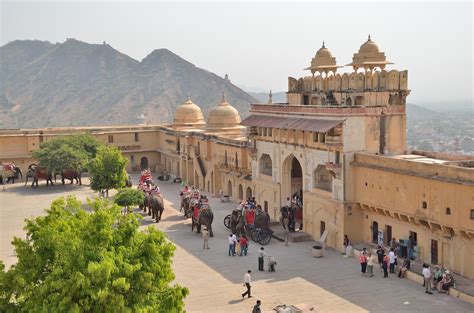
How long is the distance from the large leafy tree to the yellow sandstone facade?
1248 centimetres

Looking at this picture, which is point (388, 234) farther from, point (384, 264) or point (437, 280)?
point (437, 280)

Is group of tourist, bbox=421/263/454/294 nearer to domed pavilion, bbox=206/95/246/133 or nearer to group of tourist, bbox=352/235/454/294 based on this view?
group of tourist, bbox=352/235/454/294

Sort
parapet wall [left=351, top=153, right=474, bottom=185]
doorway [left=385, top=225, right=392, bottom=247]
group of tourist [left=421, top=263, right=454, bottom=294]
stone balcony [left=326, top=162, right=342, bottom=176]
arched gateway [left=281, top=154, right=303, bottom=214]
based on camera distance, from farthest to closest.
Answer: arched gateway [left=281, top=154, right=303, bottom=214]
stone balcony [left=326, top=162, right=342, bottom=176]
doorway [left=385, top=225, right=392, bottom=247]
parapet wall [left=351, top=153, right=474, bottom=185]
group of tourist [left=421, top=263, right=454, bottom=294]

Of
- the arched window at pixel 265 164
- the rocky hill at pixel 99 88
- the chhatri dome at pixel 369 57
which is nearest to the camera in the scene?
the chhatri dome at pixel 369 57

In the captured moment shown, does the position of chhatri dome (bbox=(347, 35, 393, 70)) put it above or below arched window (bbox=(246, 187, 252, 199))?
above

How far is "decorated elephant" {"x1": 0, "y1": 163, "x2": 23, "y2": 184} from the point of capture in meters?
53.2

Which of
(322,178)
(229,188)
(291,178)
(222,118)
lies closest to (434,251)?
(322,178)

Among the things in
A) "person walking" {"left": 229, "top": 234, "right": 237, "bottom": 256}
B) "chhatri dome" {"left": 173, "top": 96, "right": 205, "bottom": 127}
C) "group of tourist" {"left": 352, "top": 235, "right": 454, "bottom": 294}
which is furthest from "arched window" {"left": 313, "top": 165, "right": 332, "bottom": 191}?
"chhatri dome" {"left": 173, "top": 96, "right": 205, "bottom": 127}

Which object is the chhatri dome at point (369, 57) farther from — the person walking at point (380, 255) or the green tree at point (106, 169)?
the green tree at point (106, 169)

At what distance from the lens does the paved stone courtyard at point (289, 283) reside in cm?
2145

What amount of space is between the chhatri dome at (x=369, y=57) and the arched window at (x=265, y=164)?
7622 mm

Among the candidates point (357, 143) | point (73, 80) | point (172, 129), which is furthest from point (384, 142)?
point (73, 80)

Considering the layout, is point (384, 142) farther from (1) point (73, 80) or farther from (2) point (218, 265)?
(1) point (73, 80)

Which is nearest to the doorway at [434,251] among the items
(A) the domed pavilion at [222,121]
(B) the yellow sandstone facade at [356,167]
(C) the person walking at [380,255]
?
(B) the yellow sandstone facade at [356,167]
